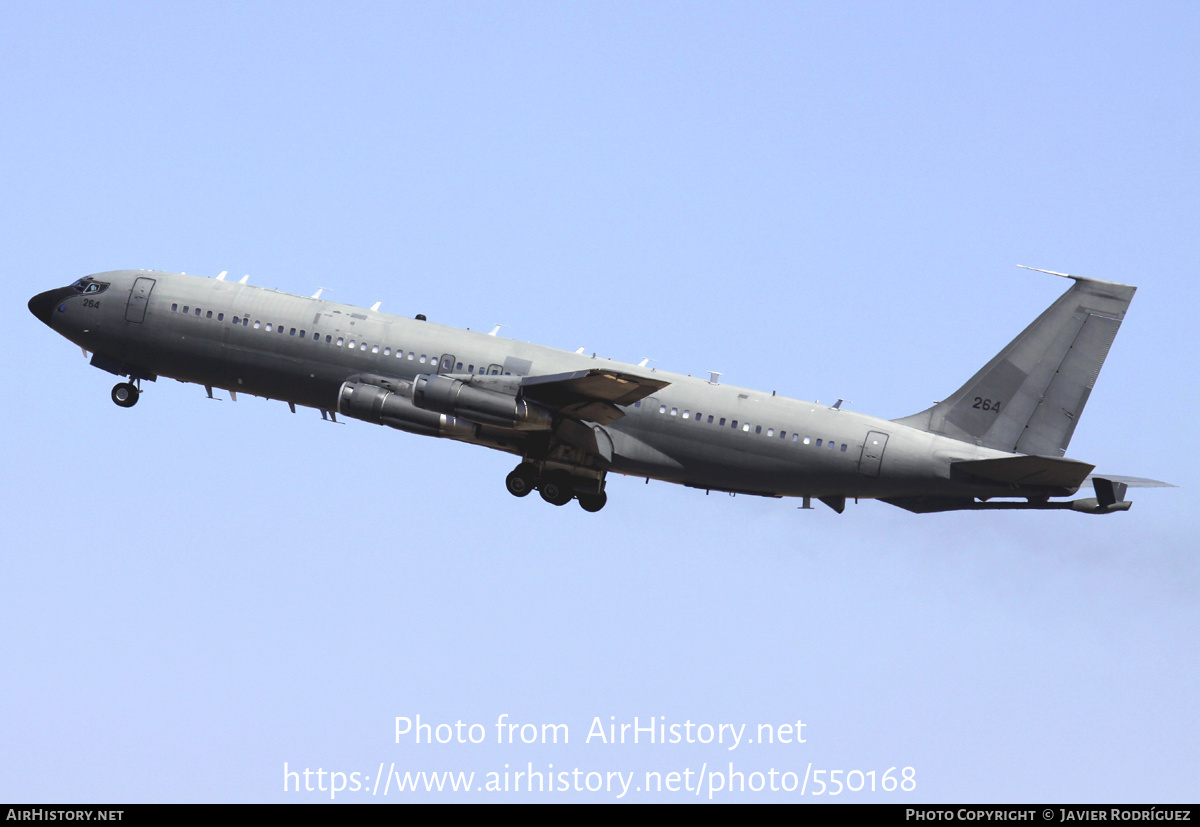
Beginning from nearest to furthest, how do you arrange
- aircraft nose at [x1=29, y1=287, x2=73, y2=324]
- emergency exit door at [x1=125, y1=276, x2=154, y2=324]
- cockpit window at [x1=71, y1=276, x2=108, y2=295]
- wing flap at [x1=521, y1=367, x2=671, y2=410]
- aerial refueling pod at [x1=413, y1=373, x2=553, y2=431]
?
wing flap at [x1=521, y1=367, x2=671, y2=410] < aerial refueling pod at [x1=413, y1=373, x2=553, y2=431] < emergency exit door at [x1=125, y1=276, x2=154, y2=324] < cockpit window at [x1=71, y1=276, x2=108, y2=295] < aircraft nose at [x1=29, y1=287, x2=73, y2=324]

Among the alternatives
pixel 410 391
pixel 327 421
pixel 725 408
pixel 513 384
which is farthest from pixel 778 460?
pixel 327 421

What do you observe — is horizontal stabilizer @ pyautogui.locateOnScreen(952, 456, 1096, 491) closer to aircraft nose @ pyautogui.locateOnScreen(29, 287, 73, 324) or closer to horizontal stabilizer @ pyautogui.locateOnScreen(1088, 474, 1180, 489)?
horizontal stabilizer @ pyautogui.locateOnScreen(1088, 474, 1180, 489)

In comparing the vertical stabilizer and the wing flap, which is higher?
the vertical stabilizer

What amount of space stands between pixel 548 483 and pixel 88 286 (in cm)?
1695

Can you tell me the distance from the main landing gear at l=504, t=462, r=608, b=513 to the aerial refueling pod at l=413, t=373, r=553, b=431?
324cm

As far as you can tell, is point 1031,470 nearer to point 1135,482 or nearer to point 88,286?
point 1135,482

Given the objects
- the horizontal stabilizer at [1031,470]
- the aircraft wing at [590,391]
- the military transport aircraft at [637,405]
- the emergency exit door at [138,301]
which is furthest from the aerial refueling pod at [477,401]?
the horizontal stabilizer at [1031,470]

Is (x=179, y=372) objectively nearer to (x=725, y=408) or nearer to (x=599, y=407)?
(x=599, y=407)

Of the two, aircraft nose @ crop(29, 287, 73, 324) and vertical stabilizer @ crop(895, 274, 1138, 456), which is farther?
aircraft nose @ crop(29, 287, 73, 324)

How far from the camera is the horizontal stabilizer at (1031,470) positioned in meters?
39.5

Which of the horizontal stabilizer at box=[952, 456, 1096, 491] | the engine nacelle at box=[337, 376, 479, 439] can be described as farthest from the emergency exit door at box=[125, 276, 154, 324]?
the horizontal stabilizer at box=[952, 456, 1096, 491]

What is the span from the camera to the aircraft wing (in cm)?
4028

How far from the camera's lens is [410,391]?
42.9 m

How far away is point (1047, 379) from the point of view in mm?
42719
